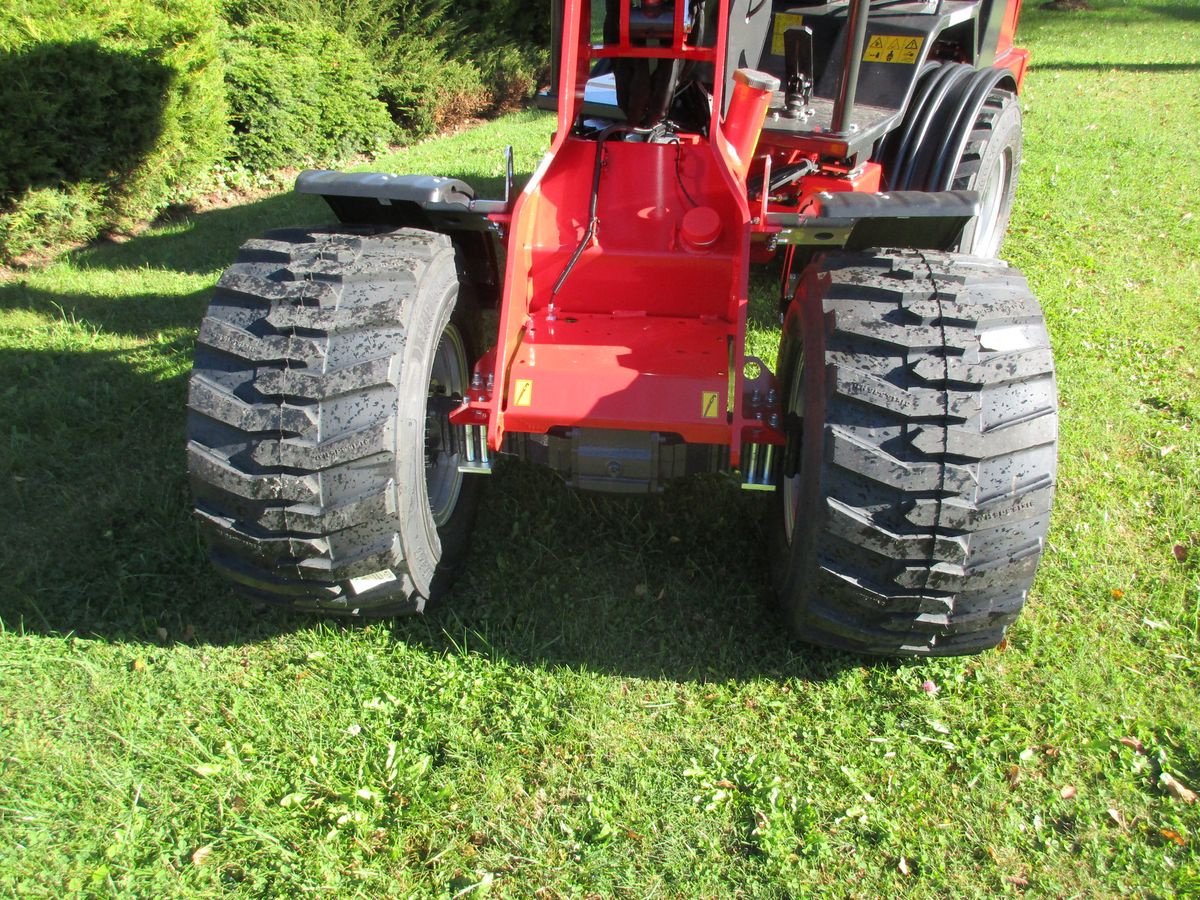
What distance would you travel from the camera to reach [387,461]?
108 inches

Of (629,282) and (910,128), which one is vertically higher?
(910,128)

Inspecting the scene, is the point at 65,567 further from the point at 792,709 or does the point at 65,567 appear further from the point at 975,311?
the point at 975,311

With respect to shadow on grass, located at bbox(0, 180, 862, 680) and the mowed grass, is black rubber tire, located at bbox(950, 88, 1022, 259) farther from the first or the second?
shadow on grass, located at bbox(0, 180, 862, 680)

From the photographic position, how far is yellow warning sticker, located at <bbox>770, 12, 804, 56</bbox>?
4551 millimetres

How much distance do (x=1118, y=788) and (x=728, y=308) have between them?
2013 millimetres

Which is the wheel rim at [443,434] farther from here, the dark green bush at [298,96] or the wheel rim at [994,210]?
the dark green bush at [298,96]

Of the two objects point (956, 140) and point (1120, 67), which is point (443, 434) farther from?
point (1120, 67)

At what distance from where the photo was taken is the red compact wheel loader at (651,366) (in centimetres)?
264

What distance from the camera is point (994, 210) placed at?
5797mm

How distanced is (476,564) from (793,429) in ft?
4.64

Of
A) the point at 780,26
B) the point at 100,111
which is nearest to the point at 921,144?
the point at 780,26

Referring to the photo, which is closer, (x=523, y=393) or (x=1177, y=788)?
(x=1177, y=788)

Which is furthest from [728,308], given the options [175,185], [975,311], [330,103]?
[330,103]

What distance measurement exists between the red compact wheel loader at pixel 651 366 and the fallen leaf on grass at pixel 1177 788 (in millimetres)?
635
